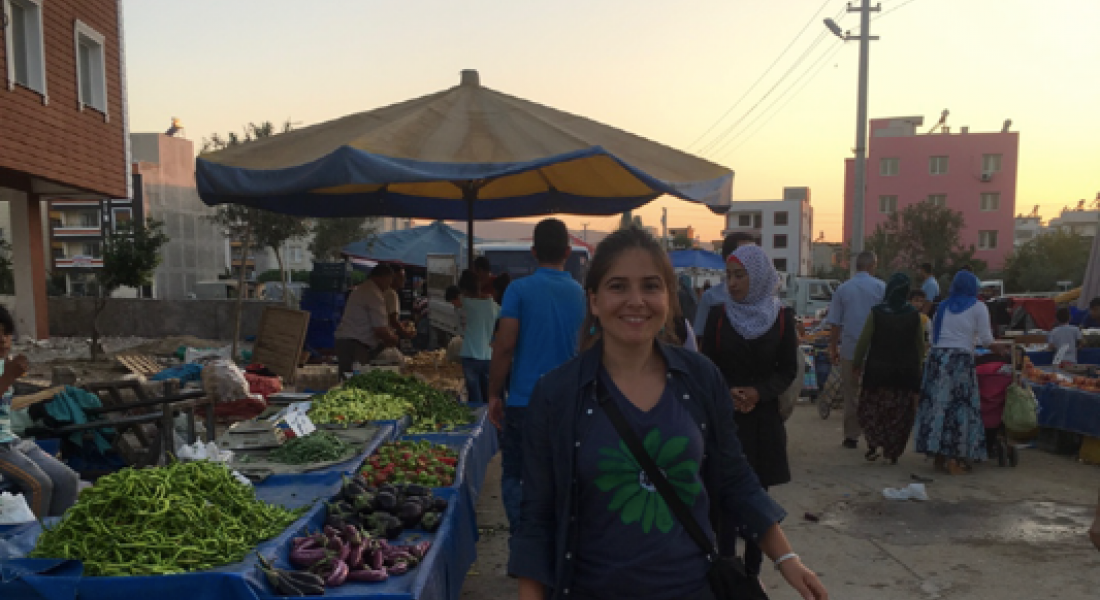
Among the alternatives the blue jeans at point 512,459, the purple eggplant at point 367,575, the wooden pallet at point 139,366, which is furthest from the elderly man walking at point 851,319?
the wooden pallet at point 139,366

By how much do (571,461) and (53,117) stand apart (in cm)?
1646

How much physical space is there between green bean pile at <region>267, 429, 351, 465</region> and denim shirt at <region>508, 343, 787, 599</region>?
334cm

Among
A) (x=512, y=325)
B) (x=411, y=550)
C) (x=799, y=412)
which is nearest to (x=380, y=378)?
(x=512, y=325)

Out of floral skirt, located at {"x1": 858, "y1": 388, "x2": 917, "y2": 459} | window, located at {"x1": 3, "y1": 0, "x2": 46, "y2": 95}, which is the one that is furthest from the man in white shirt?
window, located at {"x1": 3, "y1": 0, "x2": 46, "y2": 95}

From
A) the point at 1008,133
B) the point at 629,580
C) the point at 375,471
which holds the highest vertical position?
the point at 1008,133

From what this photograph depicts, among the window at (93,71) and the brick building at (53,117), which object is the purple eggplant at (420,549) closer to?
the brick building at (53,117)

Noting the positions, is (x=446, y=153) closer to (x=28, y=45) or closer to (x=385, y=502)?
(x=385, y=502)

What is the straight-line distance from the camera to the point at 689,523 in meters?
2.03

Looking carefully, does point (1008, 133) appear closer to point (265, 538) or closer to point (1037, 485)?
point (1037, 485)

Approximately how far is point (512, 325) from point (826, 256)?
355ft

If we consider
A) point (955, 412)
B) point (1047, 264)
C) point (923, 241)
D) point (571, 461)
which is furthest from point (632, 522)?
point (1047, 264)

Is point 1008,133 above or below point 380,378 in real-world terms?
above

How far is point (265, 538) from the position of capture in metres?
3.54

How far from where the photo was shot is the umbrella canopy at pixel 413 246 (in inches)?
814
